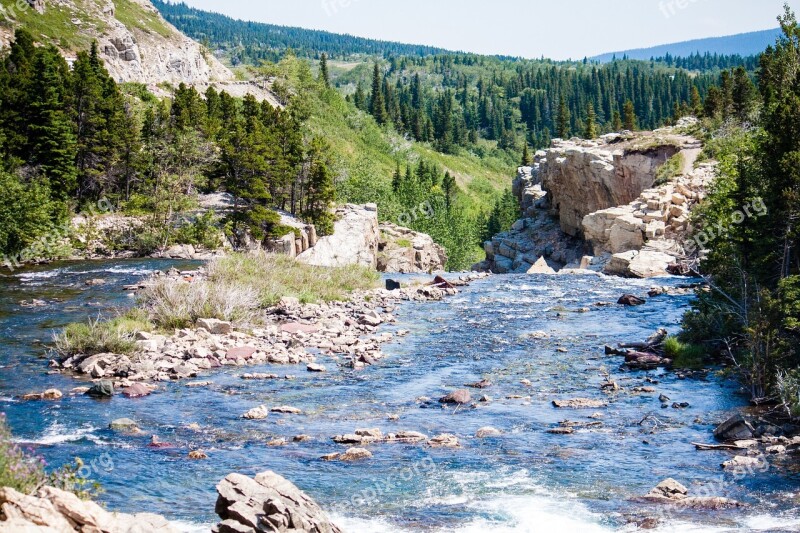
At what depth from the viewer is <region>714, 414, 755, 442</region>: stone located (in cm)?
1511

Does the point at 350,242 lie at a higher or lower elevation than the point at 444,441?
higher

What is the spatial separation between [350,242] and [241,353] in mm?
40507

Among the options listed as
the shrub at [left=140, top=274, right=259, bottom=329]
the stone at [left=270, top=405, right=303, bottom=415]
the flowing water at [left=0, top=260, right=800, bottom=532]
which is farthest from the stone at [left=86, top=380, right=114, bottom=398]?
the shrub at [left=140, top=274, right=259, bottom=329]

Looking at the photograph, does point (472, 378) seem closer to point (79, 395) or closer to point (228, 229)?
point (79, 395)

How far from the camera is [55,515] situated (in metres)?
7.82

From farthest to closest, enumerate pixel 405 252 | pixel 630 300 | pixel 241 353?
pixel 405 252 → pixel 630 300 → pixel 241 353

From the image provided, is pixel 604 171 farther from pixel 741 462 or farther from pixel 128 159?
pixel 741 462

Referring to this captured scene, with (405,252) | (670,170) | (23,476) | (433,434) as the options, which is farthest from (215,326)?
(670,170)

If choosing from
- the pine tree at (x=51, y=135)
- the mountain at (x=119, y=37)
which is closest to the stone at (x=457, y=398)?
the pine tree at (x=51, y=135)

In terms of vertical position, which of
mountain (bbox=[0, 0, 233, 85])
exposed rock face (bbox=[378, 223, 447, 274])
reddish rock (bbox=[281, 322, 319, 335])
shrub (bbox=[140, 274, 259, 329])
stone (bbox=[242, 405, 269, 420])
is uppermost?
mountain (bbox=[0, 0, 233, 85])

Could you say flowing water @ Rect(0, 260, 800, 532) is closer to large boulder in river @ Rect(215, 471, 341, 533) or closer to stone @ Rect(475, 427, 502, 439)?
stone @ Rect(475, 427, 502, 439)

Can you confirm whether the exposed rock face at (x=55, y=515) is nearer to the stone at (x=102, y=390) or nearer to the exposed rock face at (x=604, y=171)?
the stone at (x=102, y=390)

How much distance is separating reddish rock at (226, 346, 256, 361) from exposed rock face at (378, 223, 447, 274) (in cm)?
4736

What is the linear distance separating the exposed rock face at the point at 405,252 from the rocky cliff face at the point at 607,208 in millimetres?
10974
